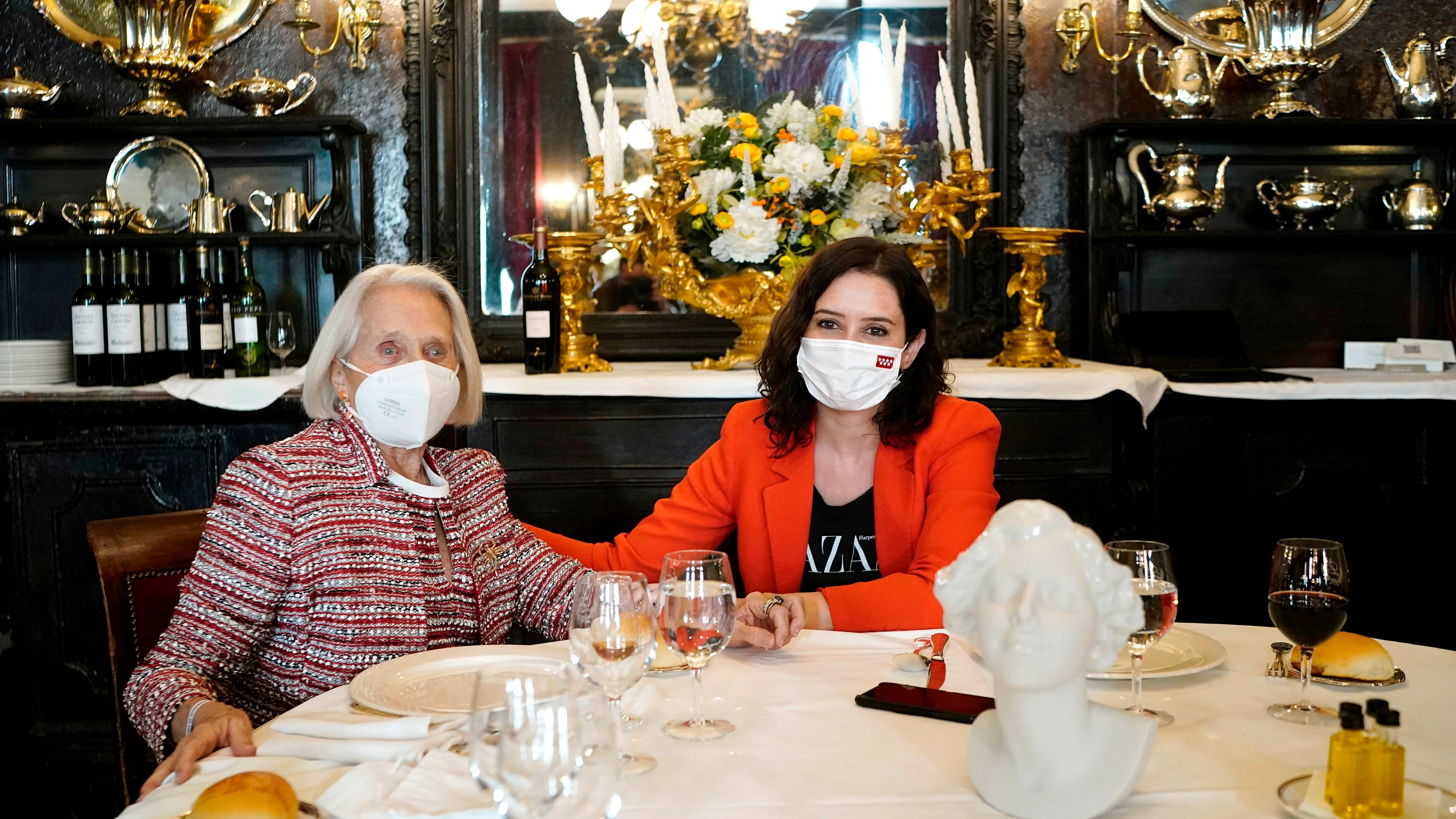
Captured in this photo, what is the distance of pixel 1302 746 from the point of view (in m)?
1.19

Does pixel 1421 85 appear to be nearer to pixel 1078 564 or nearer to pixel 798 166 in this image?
pixel 798 166

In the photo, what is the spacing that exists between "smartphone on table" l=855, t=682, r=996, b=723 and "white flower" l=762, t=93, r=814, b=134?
196cm

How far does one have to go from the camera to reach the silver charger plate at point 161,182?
3.54m

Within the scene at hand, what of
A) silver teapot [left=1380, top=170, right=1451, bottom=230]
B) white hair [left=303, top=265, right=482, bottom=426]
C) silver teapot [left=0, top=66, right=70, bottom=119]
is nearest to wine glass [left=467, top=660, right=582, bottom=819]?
white hair [left=303, top=265, right=482, bottom=426]

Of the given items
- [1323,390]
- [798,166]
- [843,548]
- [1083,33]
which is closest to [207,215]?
[798,166]

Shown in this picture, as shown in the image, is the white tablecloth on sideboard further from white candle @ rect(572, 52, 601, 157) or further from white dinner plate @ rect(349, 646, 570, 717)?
white dinner plate @ rect(349, 646, 570, 717)

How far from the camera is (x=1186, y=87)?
3531mm

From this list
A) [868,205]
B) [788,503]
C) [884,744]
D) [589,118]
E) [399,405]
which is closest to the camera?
[884,744]

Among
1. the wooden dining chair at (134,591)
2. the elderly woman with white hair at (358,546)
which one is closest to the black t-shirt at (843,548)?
the elderly woman with white hair at (358,546)

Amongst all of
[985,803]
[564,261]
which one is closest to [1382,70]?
[564,261]

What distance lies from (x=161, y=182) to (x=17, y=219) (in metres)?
0.39

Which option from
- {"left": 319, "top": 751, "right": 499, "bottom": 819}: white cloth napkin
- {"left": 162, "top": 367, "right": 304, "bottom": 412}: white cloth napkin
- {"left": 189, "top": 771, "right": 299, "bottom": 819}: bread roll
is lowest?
{"left": 319, "top": 751, "right": 499, "bottom": 819}: white cloth napkin

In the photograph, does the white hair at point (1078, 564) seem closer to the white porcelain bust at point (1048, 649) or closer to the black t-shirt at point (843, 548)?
the white porcelain bust at point (1048, 649)

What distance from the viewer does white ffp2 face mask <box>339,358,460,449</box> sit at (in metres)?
1.87
